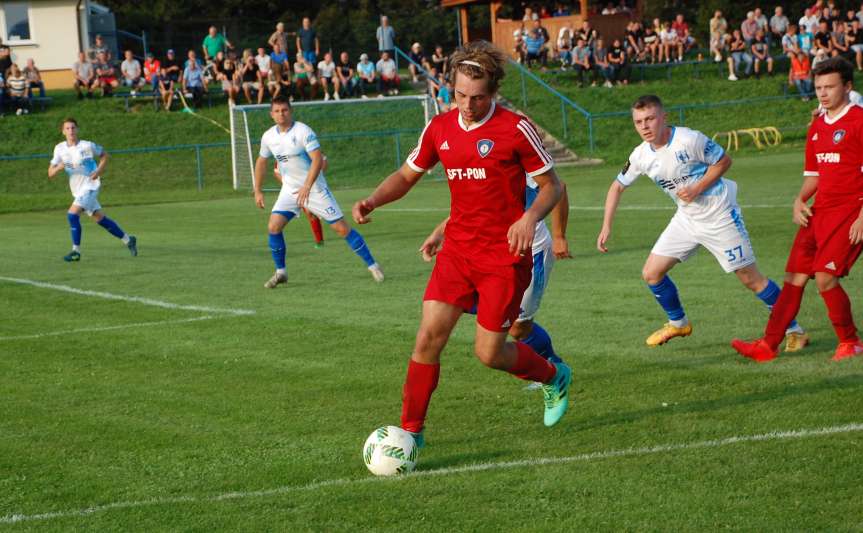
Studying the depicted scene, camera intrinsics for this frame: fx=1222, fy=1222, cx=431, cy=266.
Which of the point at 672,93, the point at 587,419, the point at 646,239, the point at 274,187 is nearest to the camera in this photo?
the point at 587,419

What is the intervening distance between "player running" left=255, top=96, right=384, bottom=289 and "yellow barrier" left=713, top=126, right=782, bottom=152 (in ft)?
74.8

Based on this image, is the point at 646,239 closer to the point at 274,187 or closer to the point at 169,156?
the point at 274,187

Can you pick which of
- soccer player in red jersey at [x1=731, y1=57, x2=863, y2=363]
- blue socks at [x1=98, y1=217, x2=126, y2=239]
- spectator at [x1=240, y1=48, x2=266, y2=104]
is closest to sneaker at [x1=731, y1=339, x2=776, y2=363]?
soccer player in red jersey at [x1=731, y1=57, x2=863, y2=363]

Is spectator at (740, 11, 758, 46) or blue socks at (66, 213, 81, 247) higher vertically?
spectator at (740, 11, 758, 46)

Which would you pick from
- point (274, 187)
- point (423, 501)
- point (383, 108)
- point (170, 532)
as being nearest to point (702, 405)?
point (423, 501)

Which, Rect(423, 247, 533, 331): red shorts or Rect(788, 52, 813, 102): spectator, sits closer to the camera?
Rect(423, 247, 533, 331): red shorts

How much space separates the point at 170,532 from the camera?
5.32 metres

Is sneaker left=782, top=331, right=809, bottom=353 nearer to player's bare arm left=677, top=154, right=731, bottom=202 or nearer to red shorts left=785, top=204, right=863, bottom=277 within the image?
red shorts left=785, top=204, right=863, bottom=277

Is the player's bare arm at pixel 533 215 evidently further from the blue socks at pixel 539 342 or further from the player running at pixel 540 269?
the blue socks at pixel 539 342

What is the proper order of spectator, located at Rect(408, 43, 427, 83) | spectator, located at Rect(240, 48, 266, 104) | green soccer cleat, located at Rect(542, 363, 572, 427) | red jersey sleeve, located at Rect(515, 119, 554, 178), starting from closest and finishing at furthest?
red jersey sleeve, located at Rect(515, 119, 554, 178) → green soccer cleat, located at Rect(542, 363, 572, 427) → spectator, located at Rect(240, 48, 266, 104) → spectator, located at Rect(408, 43, 427, 83)

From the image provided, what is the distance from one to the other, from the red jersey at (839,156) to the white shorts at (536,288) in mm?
2078

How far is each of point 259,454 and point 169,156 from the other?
31522mm

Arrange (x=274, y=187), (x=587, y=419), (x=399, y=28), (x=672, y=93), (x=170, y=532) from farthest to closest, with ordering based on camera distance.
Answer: (x=399, y=28) < (x=672, y=93) < (x=274, y=187) < (x=587, y=419) < (x=170, y=532)

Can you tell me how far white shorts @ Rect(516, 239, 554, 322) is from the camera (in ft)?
24.6
